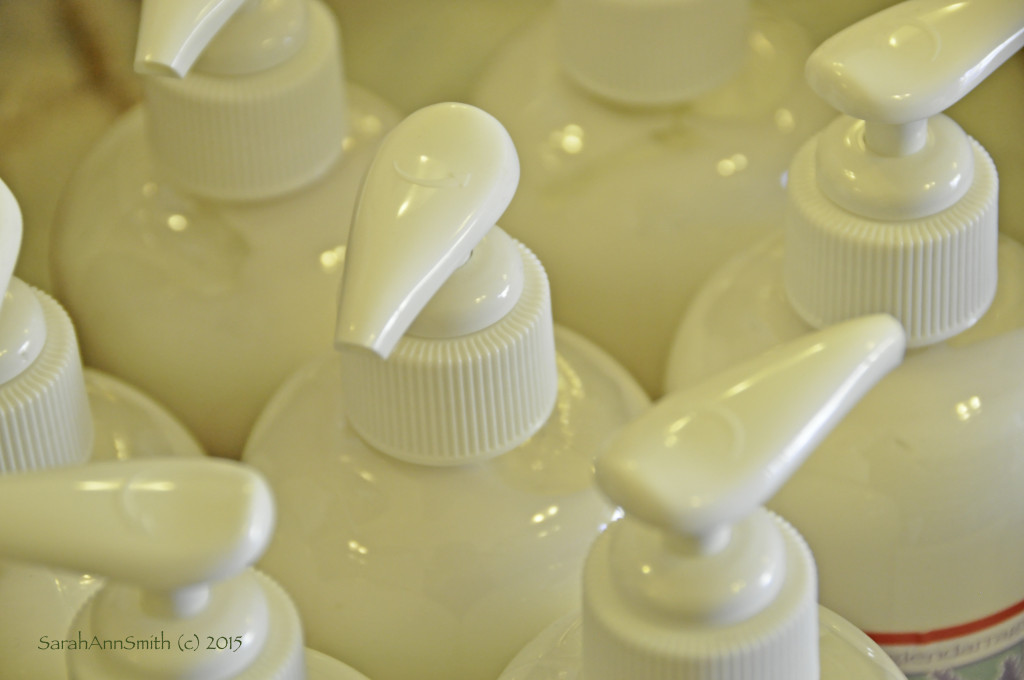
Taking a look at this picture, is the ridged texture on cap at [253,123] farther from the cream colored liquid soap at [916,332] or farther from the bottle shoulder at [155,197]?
the cream colored liquid soap at [916,332]

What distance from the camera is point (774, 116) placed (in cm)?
50

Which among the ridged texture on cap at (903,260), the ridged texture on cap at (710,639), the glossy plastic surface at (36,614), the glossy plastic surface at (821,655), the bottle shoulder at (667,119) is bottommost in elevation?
the glossy plastic surface at (36,614)

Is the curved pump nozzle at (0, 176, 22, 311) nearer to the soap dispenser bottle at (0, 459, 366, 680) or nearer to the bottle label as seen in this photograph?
the soap dispenser bottle at (0, 459, 366, 680)

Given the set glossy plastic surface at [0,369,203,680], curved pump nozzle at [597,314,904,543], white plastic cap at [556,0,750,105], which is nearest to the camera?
curved pump nozzle at [597,314,904,543]

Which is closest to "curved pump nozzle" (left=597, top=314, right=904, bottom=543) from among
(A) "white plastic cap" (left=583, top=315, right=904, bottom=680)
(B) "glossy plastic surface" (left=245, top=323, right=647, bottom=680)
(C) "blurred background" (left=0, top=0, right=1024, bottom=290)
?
(A) "white plastic cap" (left=583, top=315, right=904, bottom=680)

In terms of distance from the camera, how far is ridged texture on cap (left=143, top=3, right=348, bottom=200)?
0.45 metres

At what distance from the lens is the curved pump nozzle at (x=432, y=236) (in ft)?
1.05

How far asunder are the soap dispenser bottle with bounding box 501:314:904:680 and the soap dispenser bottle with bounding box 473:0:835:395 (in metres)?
0.18

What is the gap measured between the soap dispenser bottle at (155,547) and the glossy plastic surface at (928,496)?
6.6 inches

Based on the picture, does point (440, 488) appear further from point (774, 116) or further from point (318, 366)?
point (774, 116)

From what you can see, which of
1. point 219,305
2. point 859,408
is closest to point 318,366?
point 219,305

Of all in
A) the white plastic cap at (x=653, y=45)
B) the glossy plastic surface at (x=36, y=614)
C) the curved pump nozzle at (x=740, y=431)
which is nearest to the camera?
the curved pump nozzle at (x=740, y=431)

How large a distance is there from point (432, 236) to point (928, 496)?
0.16m

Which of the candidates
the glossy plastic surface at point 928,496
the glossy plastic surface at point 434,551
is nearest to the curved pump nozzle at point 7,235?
the glossy plastic surface at point 434,551
